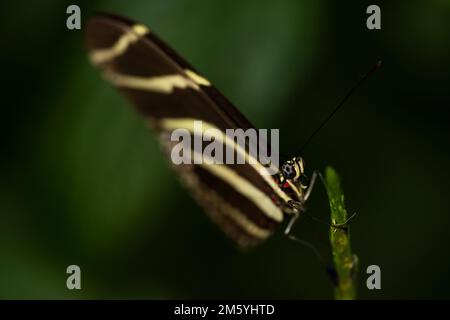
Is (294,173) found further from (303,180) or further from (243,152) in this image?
(243,152)

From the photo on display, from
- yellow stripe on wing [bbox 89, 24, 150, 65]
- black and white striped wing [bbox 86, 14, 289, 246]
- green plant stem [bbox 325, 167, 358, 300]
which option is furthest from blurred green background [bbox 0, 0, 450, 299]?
green plant stem [bbox 325, 167, 358, 300]

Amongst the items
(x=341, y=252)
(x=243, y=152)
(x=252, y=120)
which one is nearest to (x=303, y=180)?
(x=243, y=152)

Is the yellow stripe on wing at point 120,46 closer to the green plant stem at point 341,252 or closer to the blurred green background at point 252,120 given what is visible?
the blurred green background at point 252,120

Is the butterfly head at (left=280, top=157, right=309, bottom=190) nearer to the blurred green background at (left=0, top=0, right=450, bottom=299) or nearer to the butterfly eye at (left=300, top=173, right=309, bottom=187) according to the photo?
the butterfly eye at (left=300, top=173, right=309, bottom=187)

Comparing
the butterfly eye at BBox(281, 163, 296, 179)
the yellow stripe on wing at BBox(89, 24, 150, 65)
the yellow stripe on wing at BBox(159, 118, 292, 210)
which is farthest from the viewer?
the butterfly eye at BBox(281, 163, 296, 179)
